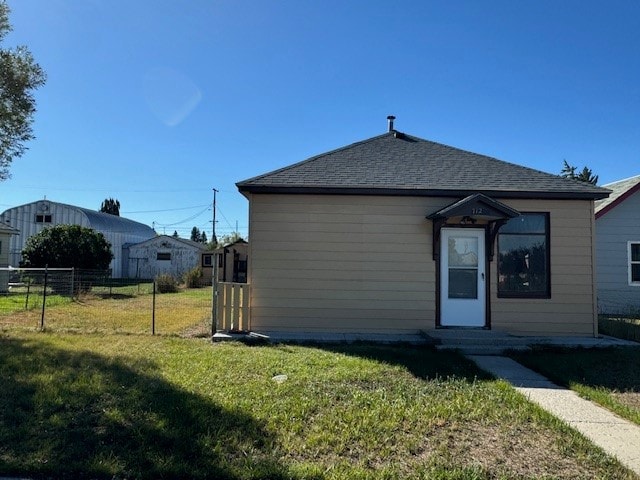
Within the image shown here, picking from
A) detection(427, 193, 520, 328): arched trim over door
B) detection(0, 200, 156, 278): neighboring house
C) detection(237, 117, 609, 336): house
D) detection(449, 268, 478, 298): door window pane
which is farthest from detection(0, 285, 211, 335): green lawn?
detection(0, 200, 156, 278): neighboring house

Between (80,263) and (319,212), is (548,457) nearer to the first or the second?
(319,212)

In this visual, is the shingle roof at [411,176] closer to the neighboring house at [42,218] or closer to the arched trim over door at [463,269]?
the arched trim over door at [463,269]

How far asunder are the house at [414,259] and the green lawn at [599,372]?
3.85 feet

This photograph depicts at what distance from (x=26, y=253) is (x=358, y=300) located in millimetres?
18836

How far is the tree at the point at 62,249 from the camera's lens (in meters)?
20.3

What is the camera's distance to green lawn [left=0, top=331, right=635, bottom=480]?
323 cm

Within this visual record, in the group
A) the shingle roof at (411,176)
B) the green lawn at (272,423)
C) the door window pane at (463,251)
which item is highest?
the shingle roof at (411,176)

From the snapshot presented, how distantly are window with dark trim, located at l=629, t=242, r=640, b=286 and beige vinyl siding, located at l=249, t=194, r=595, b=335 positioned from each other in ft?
20.1

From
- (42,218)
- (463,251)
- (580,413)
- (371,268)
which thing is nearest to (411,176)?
(463,251)

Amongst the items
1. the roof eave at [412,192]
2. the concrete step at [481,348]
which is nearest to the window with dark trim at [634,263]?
the roof eave at [412,192]

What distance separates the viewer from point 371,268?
856 cm

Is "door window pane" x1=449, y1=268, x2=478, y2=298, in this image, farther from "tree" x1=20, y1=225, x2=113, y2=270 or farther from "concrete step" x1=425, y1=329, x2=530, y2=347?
"tree" x1=20, y1=225, x2=113, y2=270

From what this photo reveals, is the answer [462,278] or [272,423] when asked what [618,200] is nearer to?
[462,278]

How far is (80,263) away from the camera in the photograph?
68.0ft
